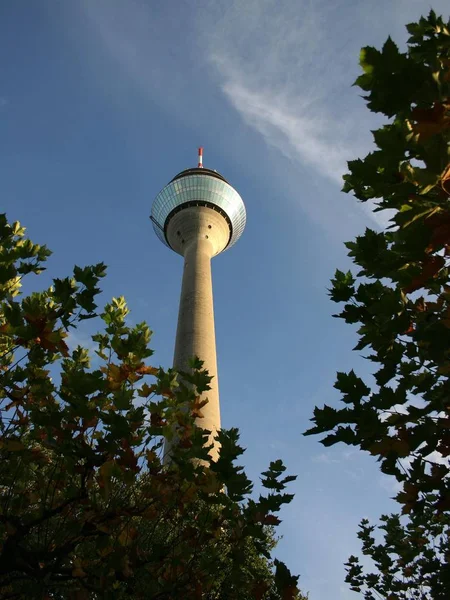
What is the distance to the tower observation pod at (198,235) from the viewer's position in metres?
27.5

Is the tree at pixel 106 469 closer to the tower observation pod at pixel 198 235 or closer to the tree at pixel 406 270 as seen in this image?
the tree at pixel 406 270

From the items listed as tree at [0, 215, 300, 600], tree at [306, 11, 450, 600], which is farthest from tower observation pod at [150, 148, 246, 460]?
tree at [306, 11, 450, 600]

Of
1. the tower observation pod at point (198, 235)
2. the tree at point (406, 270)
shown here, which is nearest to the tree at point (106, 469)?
the tree at point (406, 270)

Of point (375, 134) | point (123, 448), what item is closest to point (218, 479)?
point (123, 448)

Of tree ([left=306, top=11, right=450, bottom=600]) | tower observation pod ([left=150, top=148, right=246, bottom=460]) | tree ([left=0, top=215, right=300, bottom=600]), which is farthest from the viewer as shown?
tower observation pod ([left=150, top=148, right=246, bottom=460])

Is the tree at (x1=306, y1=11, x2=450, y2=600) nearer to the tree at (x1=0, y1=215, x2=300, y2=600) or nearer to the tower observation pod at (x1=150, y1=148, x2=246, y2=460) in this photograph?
the tree at (x1=0, y1=215, x2=300, y2=600)

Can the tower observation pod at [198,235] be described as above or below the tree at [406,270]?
above

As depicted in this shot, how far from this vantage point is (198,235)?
3656 centimetres

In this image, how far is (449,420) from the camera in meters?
2.64

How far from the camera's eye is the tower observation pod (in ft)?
90.1

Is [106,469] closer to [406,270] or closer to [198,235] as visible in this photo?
[406,270]

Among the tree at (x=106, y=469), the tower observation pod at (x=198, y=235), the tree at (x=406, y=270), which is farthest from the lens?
the tower observation pod at (x=198, y=235)

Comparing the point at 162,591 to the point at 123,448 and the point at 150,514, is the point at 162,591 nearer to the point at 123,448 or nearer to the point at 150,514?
the point at 150,514

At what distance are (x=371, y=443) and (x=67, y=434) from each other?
218 cm
